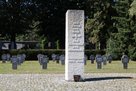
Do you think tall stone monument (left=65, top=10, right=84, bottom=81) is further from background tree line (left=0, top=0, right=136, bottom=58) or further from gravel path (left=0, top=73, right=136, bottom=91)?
background tree line (left=0, top=0, right=136, bottom=58)

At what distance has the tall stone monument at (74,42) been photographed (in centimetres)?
2244

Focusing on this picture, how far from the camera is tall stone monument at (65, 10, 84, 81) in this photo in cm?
2244

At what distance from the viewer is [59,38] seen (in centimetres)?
7112

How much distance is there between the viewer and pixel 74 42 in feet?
73.8

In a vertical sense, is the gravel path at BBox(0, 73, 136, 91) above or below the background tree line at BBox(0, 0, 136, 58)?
below

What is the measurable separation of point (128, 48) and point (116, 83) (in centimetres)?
3602

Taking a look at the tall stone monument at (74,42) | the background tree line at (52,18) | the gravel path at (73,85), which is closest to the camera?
the gravel path at (73,85)

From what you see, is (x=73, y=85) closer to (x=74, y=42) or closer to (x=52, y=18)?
(x=74, y=42)

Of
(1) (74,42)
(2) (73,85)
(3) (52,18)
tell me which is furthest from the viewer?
(3) (52,18)

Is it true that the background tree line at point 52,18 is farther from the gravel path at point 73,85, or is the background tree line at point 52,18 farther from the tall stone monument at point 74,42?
the gravel path at point 73,85

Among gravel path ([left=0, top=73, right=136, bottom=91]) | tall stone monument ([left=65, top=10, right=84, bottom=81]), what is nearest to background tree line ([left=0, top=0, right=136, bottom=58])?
tall stone monument ([left=65, top=10, right=84, bottom=81])

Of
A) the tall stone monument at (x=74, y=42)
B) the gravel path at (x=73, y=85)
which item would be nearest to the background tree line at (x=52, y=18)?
the tall stone monument at (x=74, y=42)

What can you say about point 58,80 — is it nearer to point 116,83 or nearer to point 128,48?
point 116,83

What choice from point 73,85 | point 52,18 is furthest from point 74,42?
point 52,18
